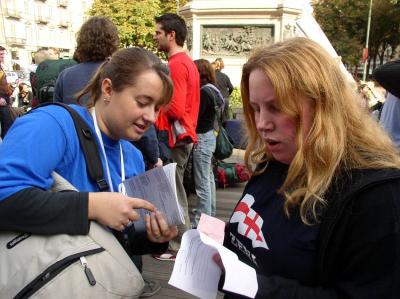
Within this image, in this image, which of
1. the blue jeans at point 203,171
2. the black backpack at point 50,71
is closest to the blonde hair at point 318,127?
the blue jeans at point 203,171

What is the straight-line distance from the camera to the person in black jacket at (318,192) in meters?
1.01

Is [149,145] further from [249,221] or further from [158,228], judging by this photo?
[249,221]

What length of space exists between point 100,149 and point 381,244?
36.9 inches

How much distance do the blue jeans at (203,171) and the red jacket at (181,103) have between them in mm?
427

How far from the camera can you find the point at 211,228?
48.1 inches

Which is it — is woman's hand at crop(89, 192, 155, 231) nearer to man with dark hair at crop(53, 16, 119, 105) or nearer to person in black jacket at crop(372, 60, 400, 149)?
person in black jacket at crop(372, 60, 400, 149)

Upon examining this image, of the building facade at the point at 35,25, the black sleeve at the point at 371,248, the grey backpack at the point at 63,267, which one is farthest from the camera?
the building facade at the point at 35,25

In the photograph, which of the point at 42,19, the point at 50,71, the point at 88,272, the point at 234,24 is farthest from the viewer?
the point at 42,19

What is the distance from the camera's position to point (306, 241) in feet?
3.59

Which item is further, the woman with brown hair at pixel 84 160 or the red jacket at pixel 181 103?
the red jacket at pixel 181 103

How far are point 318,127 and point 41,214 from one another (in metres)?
0.79

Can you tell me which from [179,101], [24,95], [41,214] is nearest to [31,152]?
[41,214]

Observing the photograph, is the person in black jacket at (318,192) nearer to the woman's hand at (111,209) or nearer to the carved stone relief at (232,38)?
the woman's hand at (111,209)

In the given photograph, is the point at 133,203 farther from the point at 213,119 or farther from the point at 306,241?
the point at 213,119
